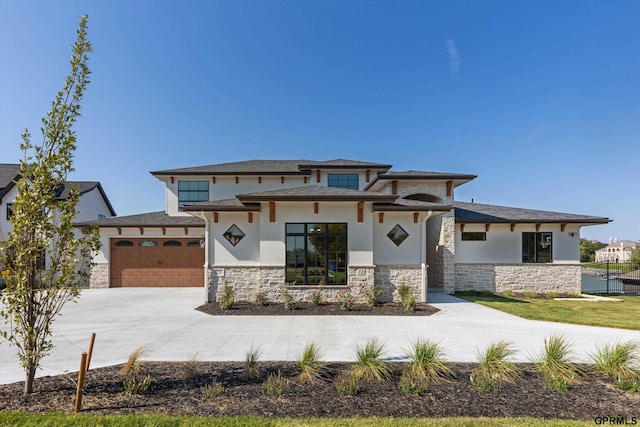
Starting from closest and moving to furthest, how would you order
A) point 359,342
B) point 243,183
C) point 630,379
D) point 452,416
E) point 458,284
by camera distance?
point 452,416 < point 630,379 < point 359,342 < point 458,284 < point 243,183

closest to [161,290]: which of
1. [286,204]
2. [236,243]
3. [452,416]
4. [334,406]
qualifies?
[236,243]

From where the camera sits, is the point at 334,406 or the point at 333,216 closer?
the point at 334,406

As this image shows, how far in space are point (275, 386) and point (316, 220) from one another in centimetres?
678

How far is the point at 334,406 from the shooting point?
148 inches

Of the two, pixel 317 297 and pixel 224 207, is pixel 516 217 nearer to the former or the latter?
pixel 317 297

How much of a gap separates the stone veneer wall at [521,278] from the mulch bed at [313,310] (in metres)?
4.72

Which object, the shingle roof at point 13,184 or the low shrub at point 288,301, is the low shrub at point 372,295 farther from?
the shingle roof at point 13,184

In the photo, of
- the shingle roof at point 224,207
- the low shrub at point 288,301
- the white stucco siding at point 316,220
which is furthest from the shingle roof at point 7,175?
the low shrub at point 288,301

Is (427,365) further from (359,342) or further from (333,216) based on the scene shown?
(333,216)

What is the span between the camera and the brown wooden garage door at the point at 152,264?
1515 centimetres

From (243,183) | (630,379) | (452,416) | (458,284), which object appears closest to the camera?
(452,416)

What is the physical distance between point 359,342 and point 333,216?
16.2ft

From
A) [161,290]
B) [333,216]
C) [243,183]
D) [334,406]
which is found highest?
[243,183]

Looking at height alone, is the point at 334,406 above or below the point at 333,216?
below
